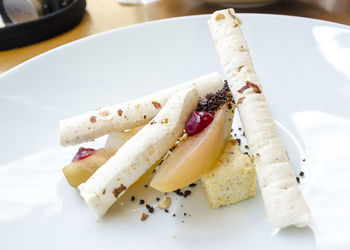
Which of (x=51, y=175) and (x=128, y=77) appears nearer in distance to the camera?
(x=51, y=175)

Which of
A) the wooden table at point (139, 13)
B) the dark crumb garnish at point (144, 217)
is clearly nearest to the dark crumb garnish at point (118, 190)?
the dark crumb garnish at point (144, 217)

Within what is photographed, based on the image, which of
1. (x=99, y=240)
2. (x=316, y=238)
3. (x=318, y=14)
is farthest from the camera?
(x=318, y=14)

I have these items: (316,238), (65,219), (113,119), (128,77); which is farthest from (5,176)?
(316,238)

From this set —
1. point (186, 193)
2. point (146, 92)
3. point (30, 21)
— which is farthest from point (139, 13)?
point (186, 193)

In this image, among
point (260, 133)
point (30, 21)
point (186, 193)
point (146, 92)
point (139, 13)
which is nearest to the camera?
point (260, 133)

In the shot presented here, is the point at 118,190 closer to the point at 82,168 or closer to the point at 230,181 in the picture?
the point at 82,168

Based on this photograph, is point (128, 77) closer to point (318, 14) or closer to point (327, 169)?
point (327, 169)

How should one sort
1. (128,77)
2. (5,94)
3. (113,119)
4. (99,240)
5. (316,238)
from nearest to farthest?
1. (316,238)
2. (99,240)
3. (113,119)
4. (5,94)
5. (128,77)
